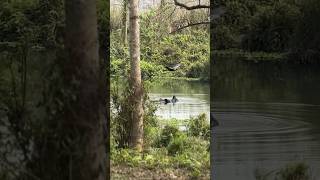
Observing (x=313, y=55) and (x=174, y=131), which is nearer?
(x=174, y=131)

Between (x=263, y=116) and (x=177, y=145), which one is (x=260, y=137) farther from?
(x=177, y=145)

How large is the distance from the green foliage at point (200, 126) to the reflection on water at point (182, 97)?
0.05 meters

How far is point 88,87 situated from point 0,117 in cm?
49

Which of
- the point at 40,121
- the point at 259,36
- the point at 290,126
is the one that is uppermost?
the point at 259,36

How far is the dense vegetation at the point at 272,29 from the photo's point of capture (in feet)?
14.8

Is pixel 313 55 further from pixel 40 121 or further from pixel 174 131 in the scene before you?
pixel 40 121

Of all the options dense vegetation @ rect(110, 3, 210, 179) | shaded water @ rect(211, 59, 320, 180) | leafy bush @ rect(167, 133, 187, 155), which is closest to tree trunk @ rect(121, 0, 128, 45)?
dense vegetation @ rect(110, 3, 210, 179)

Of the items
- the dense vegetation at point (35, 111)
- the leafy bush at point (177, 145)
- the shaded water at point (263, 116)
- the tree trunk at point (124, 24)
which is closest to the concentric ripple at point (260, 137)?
the shaded water at point (263, 116)

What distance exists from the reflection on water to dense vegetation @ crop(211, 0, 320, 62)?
2.63ft

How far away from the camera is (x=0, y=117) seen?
2367mm

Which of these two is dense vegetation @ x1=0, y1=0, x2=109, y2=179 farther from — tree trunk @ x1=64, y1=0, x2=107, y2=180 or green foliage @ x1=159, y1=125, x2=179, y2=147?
green foliage @ x1=159, y1=125, x2=179, y2=147

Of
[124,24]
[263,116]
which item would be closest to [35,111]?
[124,24]

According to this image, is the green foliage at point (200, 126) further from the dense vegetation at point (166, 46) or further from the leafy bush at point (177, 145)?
the dense vegetation at point (166, 46)

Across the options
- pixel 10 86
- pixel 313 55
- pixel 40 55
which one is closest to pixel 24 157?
pixel 10 86
